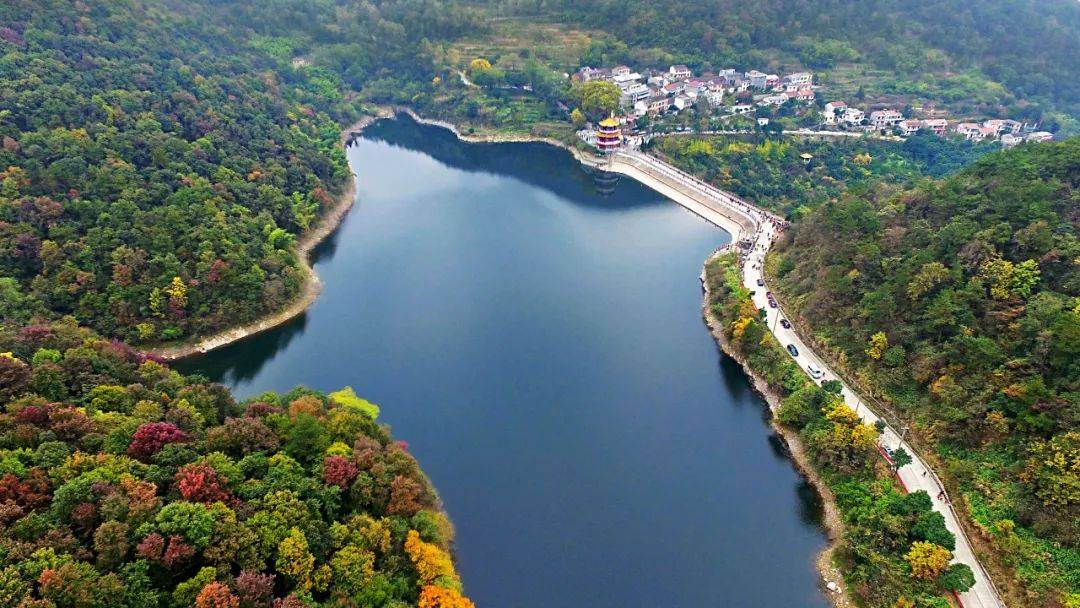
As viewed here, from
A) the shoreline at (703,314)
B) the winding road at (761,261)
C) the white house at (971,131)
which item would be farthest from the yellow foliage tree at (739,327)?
the white house at (971,131)

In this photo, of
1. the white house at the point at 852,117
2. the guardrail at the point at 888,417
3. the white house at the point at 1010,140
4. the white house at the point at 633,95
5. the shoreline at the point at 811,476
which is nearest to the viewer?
the guardrail at the point at 888,417

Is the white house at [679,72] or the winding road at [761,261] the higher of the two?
the white house at [679,72]

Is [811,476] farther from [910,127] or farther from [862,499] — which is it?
[910,127]

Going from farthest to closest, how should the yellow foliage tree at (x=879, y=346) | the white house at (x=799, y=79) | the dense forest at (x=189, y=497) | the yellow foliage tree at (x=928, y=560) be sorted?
the white house at (x=799, y=79) < the yellow foliage tree at (x=879, y=346) < the yellow foliage tree at (x=928, y=560) < the dense forest at (x=189, y=497)

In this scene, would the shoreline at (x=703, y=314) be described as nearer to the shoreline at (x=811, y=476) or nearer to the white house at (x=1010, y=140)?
the shoreline at (x=811, y=476)

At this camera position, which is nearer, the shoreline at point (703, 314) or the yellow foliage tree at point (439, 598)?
the yellow foliage tree at point (439, 598)

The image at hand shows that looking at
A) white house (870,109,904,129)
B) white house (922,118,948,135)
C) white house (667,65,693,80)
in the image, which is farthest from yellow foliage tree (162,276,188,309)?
white house (922,118,948,135)

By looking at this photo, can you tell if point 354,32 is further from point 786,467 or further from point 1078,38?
point 1078,38
